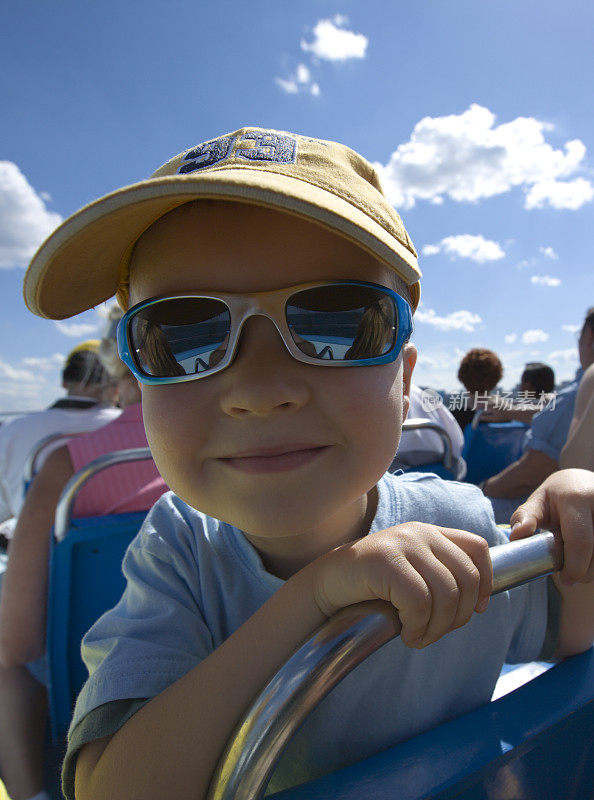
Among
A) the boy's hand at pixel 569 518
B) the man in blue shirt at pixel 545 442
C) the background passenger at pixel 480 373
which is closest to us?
the boy's hand at pixel 569 518

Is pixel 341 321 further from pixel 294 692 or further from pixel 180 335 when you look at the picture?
pixel 294 692

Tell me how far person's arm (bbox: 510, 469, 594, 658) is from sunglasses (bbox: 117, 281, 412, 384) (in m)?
0.45

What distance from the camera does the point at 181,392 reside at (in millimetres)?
833

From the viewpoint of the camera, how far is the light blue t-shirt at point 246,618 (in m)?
0.82

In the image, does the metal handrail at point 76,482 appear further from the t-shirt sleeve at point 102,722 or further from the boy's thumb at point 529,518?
the boy's thumb at point 529,518

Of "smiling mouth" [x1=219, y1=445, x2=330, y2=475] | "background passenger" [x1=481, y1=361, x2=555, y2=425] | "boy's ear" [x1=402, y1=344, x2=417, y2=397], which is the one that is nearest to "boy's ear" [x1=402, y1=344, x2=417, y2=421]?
"boy's ear" [x1=402, y1=344, x2=417, y2=397]

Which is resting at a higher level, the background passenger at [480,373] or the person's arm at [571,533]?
the background passenger at [480,373]

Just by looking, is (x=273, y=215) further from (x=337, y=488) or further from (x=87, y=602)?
(x=87, y=602)

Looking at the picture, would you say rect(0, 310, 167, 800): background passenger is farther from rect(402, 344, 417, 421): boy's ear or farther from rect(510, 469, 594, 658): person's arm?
rect(510, 469, 594, 658): person's arm

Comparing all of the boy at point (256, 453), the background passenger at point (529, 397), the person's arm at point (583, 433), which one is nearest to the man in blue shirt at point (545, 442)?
the person's arm at point (583, 433)

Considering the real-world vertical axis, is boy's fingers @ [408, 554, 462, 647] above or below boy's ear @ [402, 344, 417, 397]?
below

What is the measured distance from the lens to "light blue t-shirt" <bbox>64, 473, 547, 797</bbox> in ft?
2.69

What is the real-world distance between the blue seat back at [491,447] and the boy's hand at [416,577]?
4.31 metres

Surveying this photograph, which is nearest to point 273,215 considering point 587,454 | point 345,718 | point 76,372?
point 345,718
